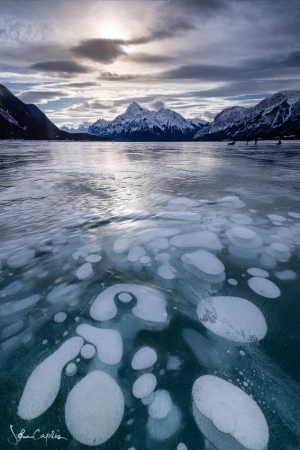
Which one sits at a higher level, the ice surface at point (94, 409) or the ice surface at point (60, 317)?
the ice surface at point (60, 317)

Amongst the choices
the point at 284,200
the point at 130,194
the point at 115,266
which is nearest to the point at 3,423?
the point at 115,266

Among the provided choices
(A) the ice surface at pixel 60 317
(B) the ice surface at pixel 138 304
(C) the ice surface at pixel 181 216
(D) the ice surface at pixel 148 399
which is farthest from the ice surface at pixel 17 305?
(C) the ice surface at pixel 181 216

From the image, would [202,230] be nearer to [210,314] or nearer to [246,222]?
[246,222]

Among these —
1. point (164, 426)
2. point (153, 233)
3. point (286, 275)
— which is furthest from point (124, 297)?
point (286, 275)

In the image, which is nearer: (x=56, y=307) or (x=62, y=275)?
(x=56, y=307)

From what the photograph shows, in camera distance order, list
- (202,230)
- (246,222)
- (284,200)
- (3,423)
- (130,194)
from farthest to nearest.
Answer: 1. (130,194)
2. (284,200)
3. (246,222)
4. (202,230)
5. (3,423)

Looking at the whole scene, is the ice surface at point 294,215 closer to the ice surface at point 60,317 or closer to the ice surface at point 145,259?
the ice surface at point 145,259
